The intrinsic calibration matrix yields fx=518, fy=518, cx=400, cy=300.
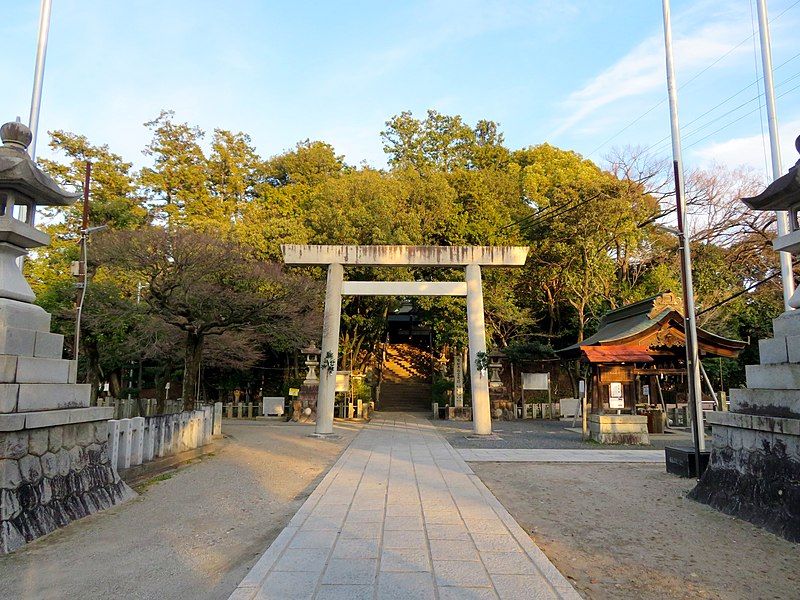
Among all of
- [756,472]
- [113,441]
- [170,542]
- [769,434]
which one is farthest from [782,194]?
[113,441]

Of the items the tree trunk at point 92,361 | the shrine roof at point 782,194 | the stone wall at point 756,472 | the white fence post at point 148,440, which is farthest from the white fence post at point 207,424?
the shrine roof at point 782,194

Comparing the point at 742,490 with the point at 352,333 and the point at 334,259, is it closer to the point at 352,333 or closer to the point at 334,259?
the point at 334,259

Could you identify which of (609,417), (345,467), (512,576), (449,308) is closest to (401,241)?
(449,308)

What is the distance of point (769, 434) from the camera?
204 inches

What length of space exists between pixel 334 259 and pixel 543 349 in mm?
11078

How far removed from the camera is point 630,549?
15.2 feet

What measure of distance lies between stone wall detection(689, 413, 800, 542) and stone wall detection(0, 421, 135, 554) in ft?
22.6

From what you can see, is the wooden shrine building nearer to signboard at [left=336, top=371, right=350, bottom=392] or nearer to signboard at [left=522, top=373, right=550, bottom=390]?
signboard at [left=522, top=373, right=550, bottom=390]

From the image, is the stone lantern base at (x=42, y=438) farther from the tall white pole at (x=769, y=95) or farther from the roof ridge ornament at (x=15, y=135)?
the tall white pole at (x=769, y=95)

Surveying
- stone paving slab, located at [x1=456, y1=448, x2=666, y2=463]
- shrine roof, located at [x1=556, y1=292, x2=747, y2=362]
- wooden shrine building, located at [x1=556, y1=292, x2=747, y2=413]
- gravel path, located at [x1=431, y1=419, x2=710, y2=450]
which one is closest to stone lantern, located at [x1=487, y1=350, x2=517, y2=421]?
gravel path, located at [x1=431, y1=419, x2=710, y2=450]

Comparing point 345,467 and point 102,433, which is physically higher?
point 102,433

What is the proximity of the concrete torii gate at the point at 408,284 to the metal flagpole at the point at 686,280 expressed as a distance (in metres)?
5.48

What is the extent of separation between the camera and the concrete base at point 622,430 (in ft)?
41.1

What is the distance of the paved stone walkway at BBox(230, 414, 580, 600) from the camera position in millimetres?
3486
